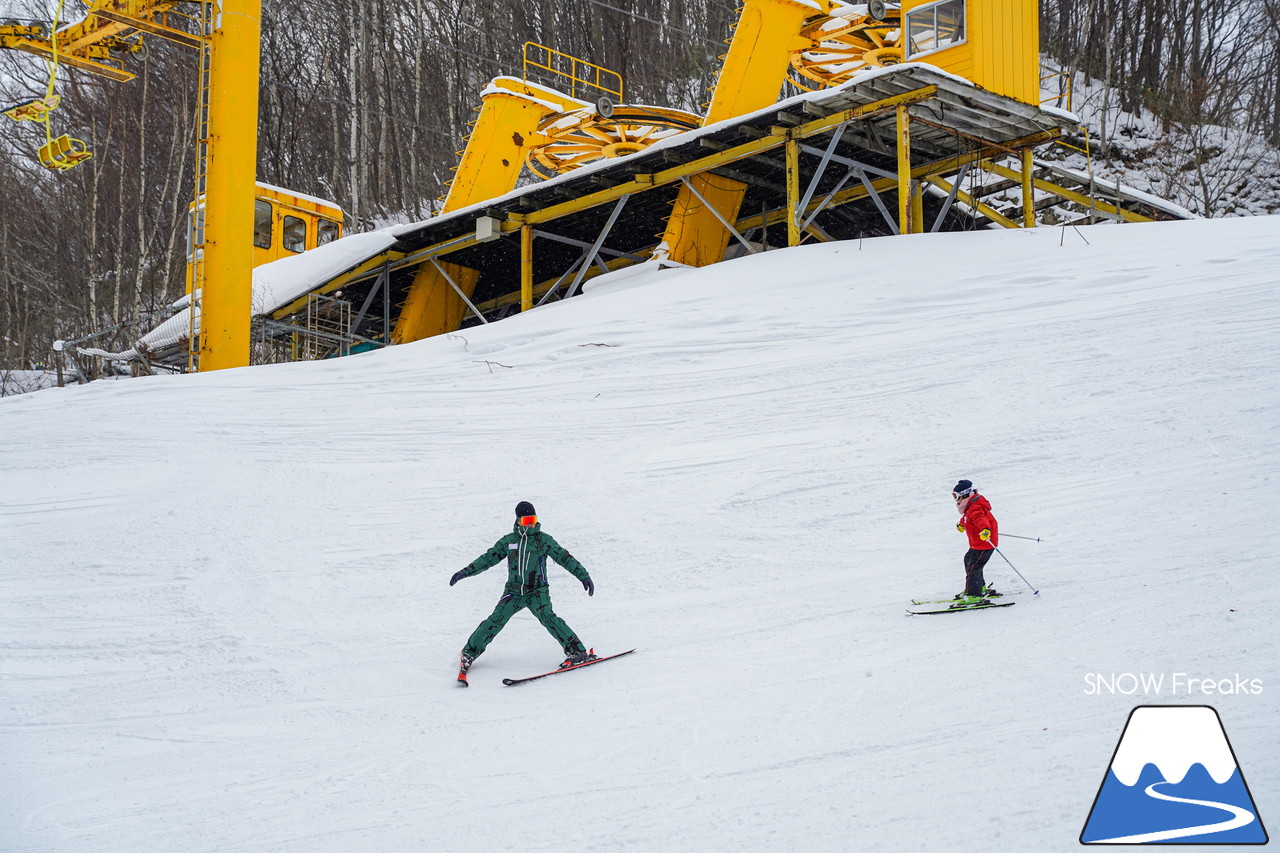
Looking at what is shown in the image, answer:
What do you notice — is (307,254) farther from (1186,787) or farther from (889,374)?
(1186,787)

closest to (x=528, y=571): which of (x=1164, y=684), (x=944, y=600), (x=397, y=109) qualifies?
(x=944, y=600)

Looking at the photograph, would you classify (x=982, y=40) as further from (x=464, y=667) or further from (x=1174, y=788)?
(x=1174, y=788)

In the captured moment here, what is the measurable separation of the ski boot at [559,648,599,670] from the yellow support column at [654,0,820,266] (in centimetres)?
1289

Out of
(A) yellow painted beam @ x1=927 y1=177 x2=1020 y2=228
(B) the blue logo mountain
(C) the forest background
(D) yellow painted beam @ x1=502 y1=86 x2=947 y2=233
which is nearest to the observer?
(B) the blue logo mountain

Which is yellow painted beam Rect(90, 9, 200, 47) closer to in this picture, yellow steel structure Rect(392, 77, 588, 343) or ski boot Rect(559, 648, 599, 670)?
yellow steel structure Rect(392, 77, 588, 343)

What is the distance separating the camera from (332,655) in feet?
27.4

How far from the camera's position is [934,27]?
18.6 meters

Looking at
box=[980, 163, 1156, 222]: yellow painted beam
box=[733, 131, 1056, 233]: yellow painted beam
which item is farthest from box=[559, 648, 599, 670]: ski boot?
box=[980, 163, 1156, 222]: yellow painted beam

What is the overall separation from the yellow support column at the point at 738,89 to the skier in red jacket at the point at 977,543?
12555 millimetres

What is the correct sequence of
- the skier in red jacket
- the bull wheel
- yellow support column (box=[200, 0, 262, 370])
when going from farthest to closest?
the bull wheel < yellow support column (box=[200, 0, 262, 370]) < the skier in red jacket

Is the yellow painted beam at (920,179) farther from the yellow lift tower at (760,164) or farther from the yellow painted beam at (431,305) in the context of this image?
the yellow painted beam at (431,305)

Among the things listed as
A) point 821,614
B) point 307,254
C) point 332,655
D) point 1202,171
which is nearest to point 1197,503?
point 821,614

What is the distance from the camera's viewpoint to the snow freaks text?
6008mm

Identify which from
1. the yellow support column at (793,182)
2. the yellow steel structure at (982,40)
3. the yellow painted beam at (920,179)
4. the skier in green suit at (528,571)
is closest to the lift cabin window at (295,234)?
the yellow painted beam at (920,179)
